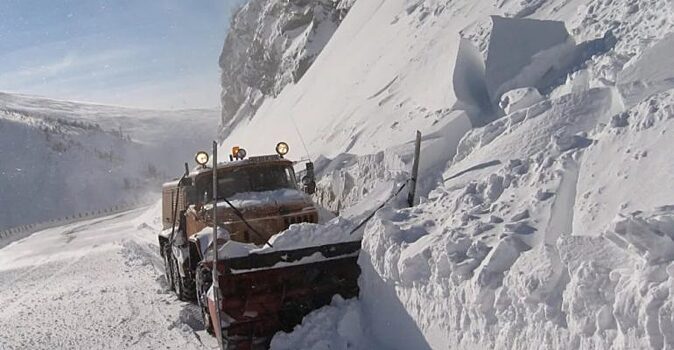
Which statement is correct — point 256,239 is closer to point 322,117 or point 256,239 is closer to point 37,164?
point 322,117

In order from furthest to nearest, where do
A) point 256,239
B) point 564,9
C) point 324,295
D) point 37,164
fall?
point 37,164, point 564,9, point 256,239, point 324,295

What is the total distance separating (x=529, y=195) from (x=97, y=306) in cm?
799

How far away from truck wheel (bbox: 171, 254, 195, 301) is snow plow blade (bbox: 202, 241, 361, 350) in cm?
268

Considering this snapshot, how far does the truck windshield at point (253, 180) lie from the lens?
9.45 meters

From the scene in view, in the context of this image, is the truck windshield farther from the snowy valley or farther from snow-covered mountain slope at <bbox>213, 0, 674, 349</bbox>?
snow-covered mountain slope at <bbox>213, 0, 674, 349</bbox>

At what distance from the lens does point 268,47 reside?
1925 inches

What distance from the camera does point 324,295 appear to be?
725cm

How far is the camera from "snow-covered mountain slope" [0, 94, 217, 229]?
73.0 meters

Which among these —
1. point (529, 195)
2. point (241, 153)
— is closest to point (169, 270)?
point (241, 153)

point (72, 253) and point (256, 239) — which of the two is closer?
point (256, 239)

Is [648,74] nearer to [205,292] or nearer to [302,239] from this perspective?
[302,239]

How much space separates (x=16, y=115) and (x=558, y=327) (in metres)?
113

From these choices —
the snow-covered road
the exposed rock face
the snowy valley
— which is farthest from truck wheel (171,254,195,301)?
the exposed rock face

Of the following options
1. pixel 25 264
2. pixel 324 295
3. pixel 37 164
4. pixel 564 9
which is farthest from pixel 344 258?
pixel 37 164
